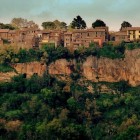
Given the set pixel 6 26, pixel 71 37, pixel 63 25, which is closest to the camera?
pixel 71 37

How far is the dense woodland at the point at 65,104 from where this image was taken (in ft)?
151

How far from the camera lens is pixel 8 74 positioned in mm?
55719

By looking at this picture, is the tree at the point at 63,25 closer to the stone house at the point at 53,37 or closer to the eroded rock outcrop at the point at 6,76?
the stone house at the point at 53,37

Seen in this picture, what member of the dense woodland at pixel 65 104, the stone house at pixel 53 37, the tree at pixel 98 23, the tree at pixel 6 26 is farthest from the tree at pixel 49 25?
the dense woodland at pixel 65 104

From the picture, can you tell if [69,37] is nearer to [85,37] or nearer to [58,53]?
[85,37]

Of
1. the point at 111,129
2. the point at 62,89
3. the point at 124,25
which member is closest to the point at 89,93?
the point at 62,89

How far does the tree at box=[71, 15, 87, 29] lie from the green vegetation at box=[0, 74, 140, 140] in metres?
12.3

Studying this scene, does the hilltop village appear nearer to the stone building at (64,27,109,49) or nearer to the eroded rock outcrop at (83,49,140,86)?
the stone building at (64,27,109,49)

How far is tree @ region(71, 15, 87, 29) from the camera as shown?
6550cm

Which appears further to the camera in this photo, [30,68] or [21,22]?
[21,22]

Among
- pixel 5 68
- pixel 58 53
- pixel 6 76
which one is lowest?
pixel 6 76

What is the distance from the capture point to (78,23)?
65750 millimetres

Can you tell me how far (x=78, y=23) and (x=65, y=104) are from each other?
16.8 m

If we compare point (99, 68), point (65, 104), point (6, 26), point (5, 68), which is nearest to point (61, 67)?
point (99, 68)
